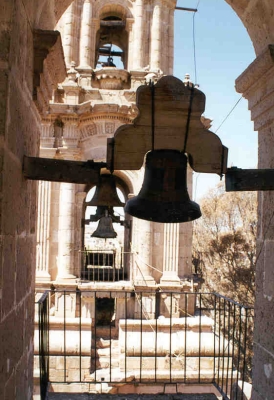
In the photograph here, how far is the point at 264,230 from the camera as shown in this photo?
310cm

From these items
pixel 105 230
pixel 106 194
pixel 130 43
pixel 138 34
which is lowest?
pixel 105 230

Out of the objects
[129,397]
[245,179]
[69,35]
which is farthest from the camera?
[69,35]

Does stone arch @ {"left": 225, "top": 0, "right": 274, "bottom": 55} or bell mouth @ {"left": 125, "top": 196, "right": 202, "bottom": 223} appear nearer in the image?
bell mouth @ {"left": 125, "top": 196, "right": 202, "bottom": 223}

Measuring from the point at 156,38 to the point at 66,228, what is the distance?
575 cm

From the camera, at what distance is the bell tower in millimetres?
11070

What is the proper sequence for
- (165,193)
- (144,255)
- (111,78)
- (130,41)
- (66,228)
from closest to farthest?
(165,193) < (144,255) < (66,228) < (111,78) < (130,41)

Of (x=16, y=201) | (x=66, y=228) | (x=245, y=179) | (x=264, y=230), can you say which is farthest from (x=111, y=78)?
(x=16, y=201)

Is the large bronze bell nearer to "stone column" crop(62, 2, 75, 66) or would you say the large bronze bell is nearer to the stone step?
the stone step

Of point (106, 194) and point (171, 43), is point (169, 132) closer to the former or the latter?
point (106, 194)

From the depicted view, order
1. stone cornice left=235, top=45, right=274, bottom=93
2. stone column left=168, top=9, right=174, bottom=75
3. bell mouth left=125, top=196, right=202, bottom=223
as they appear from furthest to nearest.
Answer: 1. stone column left=168, top=9, right=174, bottom=75
2. stone cornice left=235, top=45, right=274, bottom=93
3. bell mouth left=125, top=196, right=202, bottom=223

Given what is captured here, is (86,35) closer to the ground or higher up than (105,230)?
higher up

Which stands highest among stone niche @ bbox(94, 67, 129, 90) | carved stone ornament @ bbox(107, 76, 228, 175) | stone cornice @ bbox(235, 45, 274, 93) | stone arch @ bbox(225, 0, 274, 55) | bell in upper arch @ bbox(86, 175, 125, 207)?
stone niche @ bbox(94, 67, 129, 90)

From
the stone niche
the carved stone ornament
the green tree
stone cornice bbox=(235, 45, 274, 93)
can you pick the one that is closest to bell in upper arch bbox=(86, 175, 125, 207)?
the carved stone ornament

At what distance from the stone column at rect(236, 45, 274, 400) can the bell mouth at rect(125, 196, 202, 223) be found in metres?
0.94
